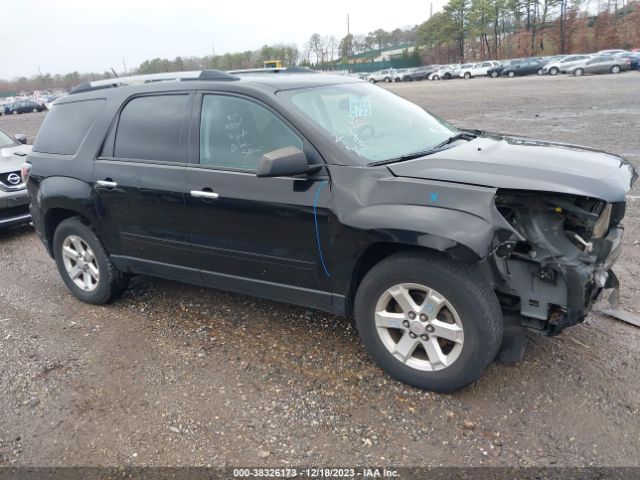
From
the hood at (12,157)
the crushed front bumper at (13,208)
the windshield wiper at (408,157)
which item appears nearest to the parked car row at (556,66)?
the hood at (12,157)

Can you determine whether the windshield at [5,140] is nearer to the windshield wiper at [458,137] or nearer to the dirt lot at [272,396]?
the dirt lot at [272,396]

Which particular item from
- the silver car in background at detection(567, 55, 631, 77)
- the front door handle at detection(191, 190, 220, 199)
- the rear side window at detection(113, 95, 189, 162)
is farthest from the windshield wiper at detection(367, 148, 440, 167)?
the silver car in background at detection(567, 55, 631, 77)

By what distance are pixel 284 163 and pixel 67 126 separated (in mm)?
2571

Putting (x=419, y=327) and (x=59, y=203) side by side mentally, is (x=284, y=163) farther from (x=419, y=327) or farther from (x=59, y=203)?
(x=59, y=203)

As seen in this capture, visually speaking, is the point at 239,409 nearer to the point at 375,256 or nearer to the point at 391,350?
the point at 391,350

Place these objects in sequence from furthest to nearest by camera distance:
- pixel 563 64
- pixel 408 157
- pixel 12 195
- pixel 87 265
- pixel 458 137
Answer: pixel 563 64, pixel 12 195, pixel 87 265, pixel 458 137, pixel 408 157

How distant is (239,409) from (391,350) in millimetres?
961

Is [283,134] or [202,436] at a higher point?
[283,134]

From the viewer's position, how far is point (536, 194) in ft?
9.59

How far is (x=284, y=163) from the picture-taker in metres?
3.15

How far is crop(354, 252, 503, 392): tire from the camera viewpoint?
2.92m

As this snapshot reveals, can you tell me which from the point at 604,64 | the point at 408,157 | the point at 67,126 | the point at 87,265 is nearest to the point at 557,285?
the point at 408,157

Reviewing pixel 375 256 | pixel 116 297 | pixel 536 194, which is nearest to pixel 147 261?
pixel 116 297

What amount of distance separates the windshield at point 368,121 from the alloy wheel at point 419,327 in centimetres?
85
